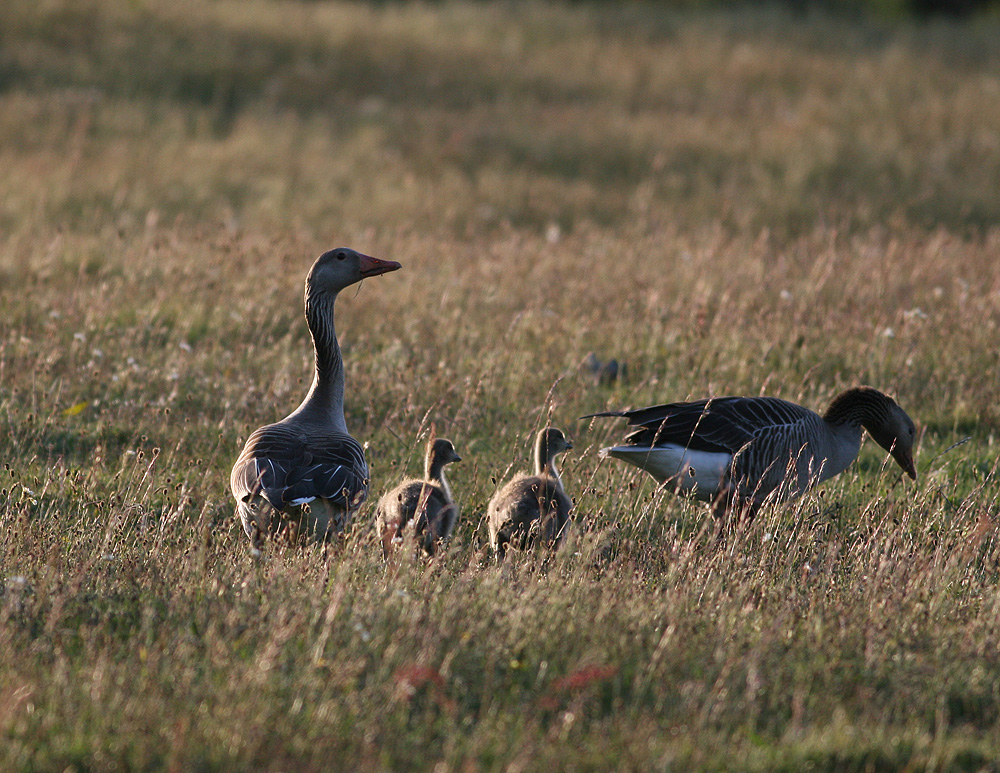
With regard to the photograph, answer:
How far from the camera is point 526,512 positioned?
Answer: 628cm

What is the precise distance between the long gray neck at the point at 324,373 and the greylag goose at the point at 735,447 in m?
1.64

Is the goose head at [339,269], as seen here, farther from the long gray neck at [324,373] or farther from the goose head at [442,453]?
the goose head at [442,453]

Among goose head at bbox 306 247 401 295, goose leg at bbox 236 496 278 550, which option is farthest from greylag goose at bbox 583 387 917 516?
goose leg at bbox 236 496 278 550

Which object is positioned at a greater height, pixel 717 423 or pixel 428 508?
pixel 717 423

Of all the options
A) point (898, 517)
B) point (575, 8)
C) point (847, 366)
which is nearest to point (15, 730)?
point (898, 517)

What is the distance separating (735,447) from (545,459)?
1.24m

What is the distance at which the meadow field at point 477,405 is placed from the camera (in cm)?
421

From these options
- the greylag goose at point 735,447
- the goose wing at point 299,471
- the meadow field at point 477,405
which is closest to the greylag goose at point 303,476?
the goose wing at point 299,471

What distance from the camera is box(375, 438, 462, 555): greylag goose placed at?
6.14 metres

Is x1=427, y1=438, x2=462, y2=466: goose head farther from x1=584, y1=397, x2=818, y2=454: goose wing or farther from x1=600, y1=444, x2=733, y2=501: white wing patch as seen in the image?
x1=584, y1=397, x2=818, y2=454: goose wing

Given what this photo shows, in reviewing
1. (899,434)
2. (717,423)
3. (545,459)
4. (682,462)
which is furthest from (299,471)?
(899,434)

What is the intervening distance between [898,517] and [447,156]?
14704 mm

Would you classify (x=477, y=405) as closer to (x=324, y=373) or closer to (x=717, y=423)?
(x=324, y=373)

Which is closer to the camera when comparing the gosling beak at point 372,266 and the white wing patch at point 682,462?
the white wing patch at point 682,462
